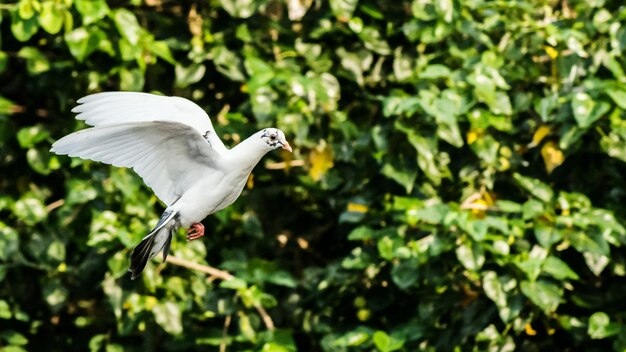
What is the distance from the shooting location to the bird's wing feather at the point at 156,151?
9.46 feet

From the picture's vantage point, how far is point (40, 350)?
5113 mm

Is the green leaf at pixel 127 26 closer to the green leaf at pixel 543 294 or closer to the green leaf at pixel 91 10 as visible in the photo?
the green leaf at pixel 91 10

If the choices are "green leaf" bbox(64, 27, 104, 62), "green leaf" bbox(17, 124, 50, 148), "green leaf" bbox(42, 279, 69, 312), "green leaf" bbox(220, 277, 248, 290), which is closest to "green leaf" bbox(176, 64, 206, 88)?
"green leaf" bbox(64, 27, 104, 62)

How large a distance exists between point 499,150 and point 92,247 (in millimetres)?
1658

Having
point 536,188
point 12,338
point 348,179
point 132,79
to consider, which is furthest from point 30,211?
point 536,188

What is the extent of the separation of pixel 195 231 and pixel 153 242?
132 mm

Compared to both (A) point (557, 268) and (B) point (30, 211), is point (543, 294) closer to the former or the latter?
(A) point (557, 268)

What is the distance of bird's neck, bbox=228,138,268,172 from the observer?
2.86 m

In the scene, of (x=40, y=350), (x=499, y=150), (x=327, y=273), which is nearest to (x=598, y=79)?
(x=499, y=150)

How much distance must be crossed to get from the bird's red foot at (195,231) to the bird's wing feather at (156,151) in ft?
0.31

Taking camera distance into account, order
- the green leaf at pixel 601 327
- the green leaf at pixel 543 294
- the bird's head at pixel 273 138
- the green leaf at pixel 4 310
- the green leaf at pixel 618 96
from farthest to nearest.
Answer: the green leaf at pixel 4 310 < the green leaf at pixel 601 327 < the green leaf at pixel 543 294 < the green leaf at pixel 618 96 < the bird's head at pixel 273 138

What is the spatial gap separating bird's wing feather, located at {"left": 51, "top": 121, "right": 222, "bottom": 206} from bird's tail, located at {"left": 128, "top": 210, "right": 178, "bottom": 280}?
121mm

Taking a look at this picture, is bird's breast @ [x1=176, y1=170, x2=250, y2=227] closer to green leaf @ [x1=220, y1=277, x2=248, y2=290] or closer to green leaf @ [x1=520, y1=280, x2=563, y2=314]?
green leaf @ [x1=220, y1=277, x2=248, y2=290]

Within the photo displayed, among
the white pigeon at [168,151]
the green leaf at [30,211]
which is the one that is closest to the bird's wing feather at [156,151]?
the white pigeon at [168,151]
